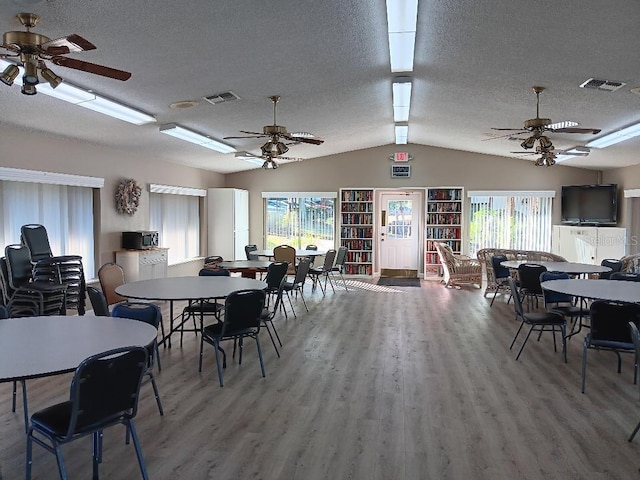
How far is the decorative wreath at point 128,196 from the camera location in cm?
791

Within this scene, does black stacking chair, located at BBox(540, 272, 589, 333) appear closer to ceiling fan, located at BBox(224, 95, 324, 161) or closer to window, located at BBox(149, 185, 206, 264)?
ceiling fan, located at BBox(224, 95, 324, 161)

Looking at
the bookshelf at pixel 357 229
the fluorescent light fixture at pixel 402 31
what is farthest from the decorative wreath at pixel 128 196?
the bookshelf at pixel 357 229

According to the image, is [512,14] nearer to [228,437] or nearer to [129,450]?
[228,437]

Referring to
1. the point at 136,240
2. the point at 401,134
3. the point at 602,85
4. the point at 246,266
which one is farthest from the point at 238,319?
the point at 401,134

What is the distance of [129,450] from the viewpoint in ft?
9.95

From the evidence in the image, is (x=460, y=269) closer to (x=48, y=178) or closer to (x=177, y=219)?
(x=177, y=219)

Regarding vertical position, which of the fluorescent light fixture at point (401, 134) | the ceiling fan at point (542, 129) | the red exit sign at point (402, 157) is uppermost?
the fluorescent light fixture at point (401, 134)

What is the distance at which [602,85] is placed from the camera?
17.2 ft

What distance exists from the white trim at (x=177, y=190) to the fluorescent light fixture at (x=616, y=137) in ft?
24.9

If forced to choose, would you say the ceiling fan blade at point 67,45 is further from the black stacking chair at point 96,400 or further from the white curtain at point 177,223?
the white curtain at point 177,223

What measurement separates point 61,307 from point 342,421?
4183 millimetres

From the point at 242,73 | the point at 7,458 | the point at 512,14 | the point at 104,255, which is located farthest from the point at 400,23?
the point at 104,255

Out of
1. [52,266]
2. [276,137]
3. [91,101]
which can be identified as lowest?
[52,266]

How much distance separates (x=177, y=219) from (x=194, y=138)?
2987mm
